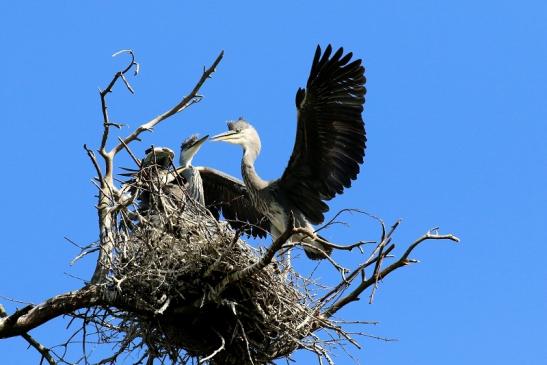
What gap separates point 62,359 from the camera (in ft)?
17.5

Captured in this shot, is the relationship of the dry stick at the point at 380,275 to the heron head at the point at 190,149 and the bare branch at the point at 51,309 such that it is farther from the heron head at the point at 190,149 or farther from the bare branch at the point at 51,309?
the heron head at the point at 190,149

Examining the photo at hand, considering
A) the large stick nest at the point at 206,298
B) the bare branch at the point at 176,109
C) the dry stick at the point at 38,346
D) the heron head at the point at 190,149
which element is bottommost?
the dry stick at the point at 38,346

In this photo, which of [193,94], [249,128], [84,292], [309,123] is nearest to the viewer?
[84,292]

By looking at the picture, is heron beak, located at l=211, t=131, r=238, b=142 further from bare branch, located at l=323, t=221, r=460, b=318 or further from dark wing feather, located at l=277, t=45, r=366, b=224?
bare branch, located at l=323, t=221, r=460, b=318

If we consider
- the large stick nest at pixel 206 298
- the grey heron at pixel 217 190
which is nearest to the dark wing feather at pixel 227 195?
the grey heron at pixel 217 190

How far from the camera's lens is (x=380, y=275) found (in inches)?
196

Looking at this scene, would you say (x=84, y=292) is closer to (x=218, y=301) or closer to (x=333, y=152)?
(x=218, y=301)

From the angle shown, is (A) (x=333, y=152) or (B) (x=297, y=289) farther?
(A) (x=333, y=152)

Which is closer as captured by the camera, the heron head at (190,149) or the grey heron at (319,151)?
the grey heron at (319,151)

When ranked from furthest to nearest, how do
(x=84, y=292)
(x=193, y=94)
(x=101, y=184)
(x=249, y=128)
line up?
(x=249, y=128) < (x=193, y=94) < (x=101, y=184) < (x=84, y=292)

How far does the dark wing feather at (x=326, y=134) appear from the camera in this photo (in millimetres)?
6344

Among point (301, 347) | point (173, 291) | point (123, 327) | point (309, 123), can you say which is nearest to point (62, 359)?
point (123, 327)

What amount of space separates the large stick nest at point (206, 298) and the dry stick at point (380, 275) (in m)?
0.13

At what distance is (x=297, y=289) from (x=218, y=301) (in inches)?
17.5
